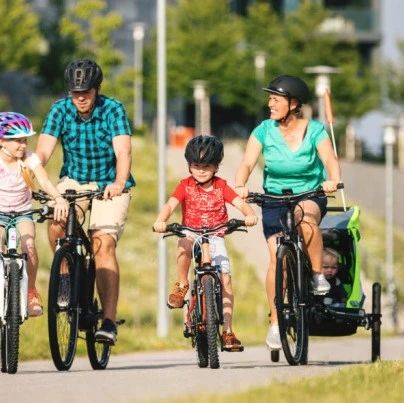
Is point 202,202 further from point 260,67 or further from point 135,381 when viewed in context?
point 260,67

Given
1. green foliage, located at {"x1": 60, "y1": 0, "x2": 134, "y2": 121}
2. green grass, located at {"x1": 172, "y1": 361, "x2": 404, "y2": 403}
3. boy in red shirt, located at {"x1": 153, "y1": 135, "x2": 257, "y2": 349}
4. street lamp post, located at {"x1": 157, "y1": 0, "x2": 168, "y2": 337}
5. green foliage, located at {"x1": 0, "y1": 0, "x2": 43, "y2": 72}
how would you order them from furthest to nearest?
1. green foliage, located at {"x1": 60, "y1": 0, "x2": 134, "y2": 121}
2. green foliage, located at {"x1": 0, "y1": 0, "x2": 43, "y2": 72}
3. street lamp post, located at {"x1": 157, "y1": 0, "x2": 168, "y2": 337}
4. boy in red shirt, located at {"x1": 153, "y1": 135, "x2": 257, "y2": 349}
5. green grass, located at {"x1": 172, "y1": 361, "x2": 404, "y2": 403}

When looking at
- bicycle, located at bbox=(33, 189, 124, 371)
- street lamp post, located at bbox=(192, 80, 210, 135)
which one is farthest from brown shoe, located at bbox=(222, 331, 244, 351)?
street lamp post, located at bbox=(192, 80, 210, 135)

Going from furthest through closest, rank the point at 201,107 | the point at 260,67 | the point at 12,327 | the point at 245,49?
the point at 201,107, the point at 245,49, the point at 260,67, the point at 12,327

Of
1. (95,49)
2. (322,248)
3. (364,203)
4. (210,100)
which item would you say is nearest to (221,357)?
(322,248)

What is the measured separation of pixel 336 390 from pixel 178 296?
2835mm

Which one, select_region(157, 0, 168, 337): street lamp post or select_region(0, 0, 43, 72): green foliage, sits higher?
select_region(0, 0, 43, 72): green foliage

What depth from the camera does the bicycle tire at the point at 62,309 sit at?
12.8m

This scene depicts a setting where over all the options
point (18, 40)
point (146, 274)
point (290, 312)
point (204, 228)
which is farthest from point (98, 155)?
point (18, 40)

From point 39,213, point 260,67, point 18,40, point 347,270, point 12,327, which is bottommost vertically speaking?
point 12,327

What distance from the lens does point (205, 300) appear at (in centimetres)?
1314

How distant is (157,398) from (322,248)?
3917 millimetres

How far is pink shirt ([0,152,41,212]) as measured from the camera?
13.2 meters

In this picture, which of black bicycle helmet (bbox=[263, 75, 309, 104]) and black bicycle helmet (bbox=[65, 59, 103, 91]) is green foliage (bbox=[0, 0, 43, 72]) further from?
black bicycle helmet (bbox=[65, 59, 103, 91])

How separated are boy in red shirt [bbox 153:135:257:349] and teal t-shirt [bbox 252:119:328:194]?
0.59 meters
